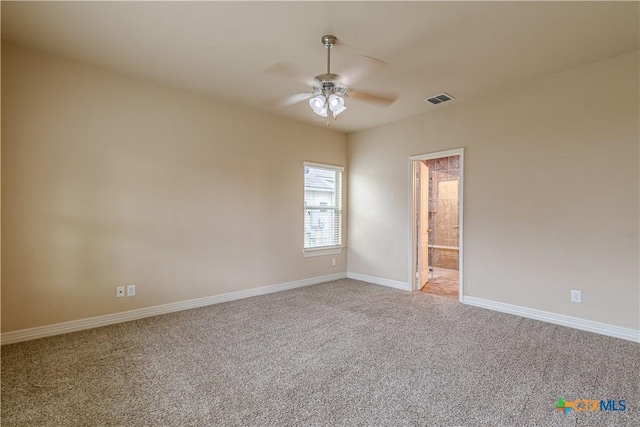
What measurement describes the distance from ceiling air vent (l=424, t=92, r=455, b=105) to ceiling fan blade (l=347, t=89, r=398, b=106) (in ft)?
4.89

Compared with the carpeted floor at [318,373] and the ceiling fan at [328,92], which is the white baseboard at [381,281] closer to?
the carpeted floor at [318,373]

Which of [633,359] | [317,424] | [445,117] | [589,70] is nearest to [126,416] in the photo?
[317,424]

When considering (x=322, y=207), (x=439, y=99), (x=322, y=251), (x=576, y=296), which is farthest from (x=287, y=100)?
(x=576, y=296)

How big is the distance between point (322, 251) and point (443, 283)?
2275 mm

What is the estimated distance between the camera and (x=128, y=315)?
11.4ft

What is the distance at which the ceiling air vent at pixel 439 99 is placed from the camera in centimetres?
396

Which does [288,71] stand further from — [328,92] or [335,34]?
[335,34]

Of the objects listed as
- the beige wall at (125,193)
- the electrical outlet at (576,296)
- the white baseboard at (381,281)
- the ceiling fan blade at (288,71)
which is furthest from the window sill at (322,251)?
the electrical outlet at (576,296)

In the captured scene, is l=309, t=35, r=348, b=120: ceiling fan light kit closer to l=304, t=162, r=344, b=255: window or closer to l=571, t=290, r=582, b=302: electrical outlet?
l=304, t=162, r=344, b=255: window

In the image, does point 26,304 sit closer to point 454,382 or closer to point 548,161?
point 454,382

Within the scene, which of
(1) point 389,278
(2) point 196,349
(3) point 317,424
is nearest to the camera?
(3) point 317,424

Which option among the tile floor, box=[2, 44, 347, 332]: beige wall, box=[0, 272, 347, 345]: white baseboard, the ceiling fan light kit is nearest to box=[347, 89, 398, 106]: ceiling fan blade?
the ceiling fan light kit

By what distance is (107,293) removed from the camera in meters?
3.36

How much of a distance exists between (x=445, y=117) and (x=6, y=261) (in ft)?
17.5
